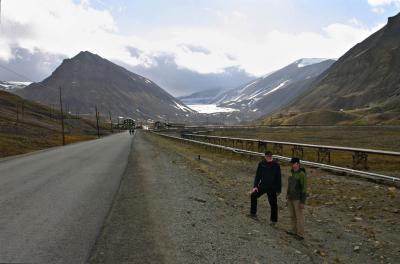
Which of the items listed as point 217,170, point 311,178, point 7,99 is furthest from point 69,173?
point 7,99

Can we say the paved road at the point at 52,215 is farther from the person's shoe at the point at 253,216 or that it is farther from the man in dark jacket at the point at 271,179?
the man in dark jacket at the point at 271,179

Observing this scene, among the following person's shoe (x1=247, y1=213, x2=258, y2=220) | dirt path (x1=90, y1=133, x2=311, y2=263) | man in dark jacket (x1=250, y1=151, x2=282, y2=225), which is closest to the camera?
dirt path (x1=90, y1=133, x2=311, y2=263)

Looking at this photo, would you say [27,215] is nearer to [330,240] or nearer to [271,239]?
[271,239]

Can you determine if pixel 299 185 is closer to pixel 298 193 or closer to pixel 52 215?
pixel 298 193

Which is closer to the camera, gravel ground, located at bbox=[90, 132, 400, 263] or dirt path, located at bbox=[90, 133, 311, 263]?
dirt path, located at bbox=[90, 133, 311, 263]

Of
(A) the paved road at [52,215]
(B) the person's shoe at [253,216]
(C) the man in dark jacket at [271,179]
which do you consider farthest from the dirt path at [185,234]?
(C) the man in dark jacket at [271,179]

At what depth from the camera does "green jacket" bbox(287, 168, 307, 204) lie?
10469mm

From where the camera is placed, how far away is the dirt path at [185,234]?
814 cm

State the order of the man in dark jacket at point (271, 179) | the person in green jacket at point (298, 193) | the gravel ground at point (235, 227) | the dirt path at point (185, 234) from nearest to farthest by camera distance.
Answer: the dirt path at point (185, 234)
the gravel ground at point (235, 227)
the person in green jacket at point (298, 193)
the man in dark jacket at point (271, 179)

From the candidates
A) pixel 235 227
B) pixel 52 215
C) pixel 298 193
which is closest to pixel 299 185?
pixel 298 193

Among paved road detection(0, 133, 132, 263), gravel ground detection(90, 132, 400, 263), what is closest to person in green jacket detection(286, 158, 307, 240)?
gravel ground detection(90, 132, 400, 263)

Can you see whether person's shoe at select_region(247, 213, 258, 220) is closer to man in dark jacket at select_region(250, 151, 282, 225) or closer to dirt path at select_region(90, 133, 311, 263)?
dirt path at select_region(90, 133, 311, 263)

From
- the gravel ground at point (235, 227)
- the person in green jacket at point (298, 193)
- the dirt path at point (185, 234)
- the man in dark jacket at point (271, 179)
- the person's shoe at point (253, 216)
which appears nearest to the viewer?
the dirt path at point (185, 234)

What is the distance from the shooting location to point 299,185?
10.5 m
